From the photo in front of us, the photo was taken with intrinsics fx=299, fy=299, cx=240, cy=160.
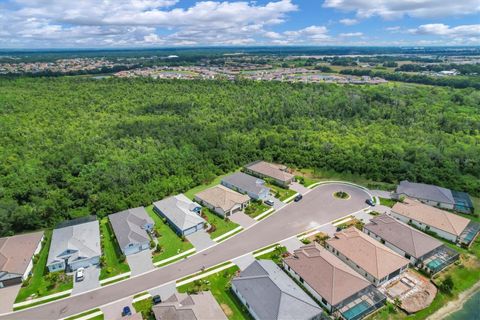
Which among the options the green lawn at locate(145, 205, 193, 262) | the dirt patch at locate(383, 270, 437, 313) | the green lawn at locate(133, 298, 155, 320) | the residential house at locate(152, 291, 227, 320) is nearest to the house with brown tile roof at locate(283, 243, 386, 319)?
the dirt patch at locate(383, 270, 437, 313)

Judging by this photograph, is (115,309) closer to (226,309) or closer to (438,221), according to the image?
(226,309)

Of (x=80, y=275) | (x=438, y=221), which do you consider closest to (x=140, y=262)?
(x=80, y=275)

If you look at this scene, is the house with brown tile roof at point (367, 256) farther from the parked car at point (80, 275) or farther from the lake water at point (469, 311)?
the parked car at point (80, 275)

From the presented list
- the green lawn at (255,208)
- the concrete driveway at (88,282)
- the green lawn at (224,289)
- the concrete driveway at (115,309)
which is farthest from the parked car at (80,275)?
the green lawn at (255,208)

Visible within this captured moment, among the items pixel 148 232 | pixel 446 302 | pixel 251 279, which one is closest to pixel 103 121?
pixel 148 232

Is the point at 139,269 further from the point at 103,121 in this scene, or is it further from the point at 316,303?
the point at 103,121
